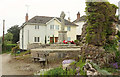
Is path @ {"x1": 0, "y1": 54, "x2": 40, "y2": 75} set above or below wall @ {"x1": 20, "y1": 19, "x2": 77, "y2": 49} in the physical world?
below

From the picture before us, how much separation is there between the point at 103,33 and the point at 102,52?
1.13m

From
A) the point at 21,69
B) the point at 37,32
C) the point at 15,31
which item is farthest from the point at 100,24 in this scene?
the point at 15,31

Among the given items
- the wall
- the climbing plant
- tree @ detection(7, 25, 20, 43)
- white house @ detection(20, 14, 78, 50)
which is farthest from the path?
tree @ detection(7, 25, 20, 43)

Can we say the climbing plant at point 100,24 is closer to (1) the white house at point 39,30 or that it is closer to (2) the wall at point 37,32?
(1) the white house at point 39,30

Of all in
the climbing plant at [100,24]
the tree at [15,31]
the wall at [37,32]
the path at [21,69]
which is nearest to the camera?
the climbing plant at [100,24]

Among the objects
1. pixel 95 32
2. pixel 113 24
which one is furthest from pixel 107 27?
pixel 95 32

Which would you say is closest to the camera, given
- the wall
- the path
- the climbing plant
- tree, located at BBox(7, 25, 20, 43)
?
the climbing plant

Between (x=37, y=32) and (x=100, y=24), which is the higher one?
(x=37, y=32)

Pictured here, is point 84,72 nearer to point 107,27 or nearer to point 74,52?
point 107,27

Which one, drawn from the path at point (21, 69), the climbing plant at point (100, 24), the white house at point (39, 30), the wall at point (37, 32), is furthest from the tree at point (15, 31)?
the climbing plant at point (100, 24)

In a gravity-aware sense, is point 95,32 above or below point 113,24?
below

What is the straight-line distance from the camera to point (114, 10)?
698 cm

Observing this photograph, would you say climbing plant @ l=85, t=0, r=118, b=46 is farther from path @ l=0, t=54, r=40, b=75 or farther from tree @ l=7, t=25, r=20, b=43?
tree @ l=7, t=25, r=20, b=43

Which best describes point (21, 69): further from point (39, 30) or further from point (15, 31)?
point (15, 31)
